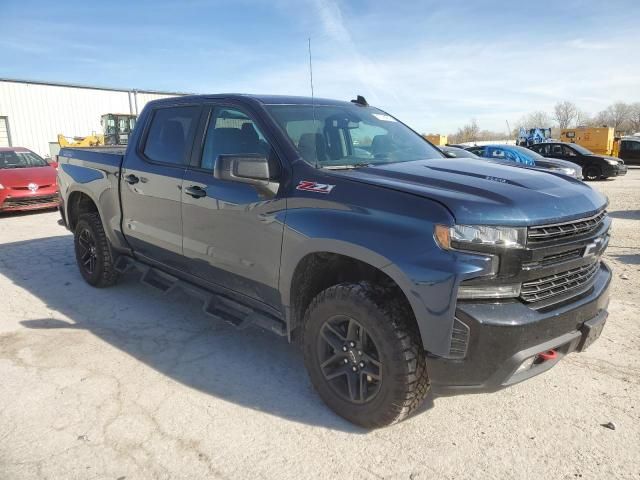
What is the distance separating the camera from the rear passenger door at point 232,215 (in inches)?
120

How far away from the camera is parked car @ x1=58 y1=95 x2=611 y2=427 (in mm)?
2281

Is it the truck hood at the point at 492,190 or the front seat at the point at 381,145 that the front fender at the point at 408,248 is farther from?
the front seat at the point at 381,145

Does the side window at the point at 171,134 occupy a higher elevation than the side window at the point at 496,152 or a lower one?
higher

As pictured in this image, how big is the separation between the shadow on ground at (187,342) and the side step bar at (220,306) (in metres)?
0.33

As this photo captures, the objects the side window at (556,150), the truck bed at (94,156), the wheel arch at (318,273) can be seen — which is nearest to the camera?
the wheel arch at (318,273)

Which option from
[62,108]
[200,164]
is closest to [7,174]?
[200,164]

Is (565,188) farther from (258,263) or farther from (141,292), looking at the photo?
(141,292)

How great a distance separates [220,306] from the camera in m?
3.63

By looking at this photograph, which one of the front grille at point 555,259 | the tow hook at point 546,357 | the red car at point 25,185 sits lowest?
the red car at point 25,185

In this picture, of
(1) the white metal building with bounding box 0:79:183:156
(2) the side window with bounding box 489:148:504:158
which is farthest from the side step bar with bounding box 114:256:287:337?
(1) the white metal building with bounding box 0:79:183:156

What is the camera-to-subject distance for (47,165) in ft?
36.7

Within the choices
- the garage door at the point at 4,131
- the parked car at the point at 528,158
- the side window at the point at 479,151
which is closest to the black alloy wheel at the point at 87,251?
the parked car at the point at 528,158

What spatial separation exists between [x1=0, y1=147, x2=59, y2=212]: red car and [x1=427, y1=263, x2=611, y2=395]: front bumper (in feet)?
30.3

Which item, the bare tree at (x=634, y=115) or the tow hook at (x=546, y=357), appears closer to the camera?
the tow hook at (x=546, y=357)
